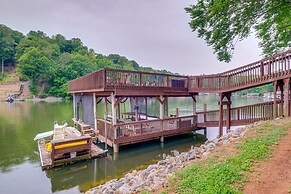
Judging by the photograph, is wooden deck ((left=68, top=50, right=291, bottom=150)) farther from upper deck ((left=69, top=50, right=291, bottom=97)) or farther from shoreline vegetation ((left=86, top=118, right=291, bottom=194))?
shoreline vegetation ((left=86, top=118, right=291, bottom=194))

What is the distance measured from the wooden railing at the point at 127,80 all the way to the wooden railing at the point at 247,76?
52.3 inches

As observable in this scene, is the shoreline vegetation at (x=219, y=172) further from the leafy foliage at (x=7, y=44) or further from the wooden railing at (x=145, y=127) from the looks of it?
the leafy foliage at (x=7, y=44)

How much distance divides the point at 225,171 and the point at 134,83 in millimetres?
7742

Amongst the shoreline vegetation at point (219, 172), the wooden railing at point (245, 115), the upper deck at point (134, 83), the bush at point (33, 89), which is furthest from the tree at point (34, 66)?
the shoreline vegetation at point (219, 172)

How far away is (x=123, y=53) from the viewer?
12062cm

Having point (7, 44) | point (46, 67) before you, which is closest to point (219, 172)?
point (46, 67)

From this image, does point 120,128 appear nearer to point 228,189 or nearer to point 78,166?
point 78,166

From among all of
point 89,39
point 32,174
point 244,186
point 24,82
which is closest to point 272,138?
point 244,186

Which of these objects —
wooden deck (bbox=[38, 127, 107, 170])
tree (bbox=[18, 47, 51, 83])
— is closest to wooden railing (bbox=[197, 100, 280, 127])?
wooden deck (bbox=[38, 127, 107, 170])

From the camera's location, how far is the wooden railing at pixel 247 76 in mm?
8758

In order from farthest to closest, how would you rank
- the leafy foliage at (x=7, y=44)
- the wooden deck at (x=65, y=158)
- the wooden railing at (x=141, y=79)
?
the leafy foliage at (x=7, y=44)
the wooden railing at (x=141, y=79)
the wooden deck at (x=65, y=158)

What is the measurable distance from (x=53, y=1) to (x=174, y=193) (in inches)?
935

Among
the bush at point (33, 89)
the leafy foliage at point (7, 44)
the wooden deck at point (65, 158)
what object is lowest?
the wooden deck at point (65, 158)

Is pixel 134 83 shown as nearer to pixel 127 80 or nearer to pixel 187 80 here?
pixel 127 80
